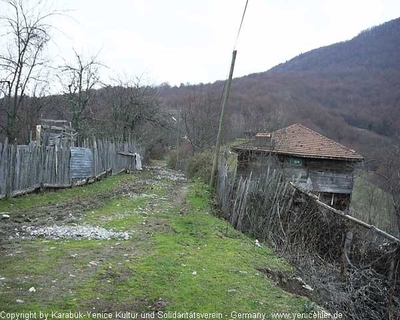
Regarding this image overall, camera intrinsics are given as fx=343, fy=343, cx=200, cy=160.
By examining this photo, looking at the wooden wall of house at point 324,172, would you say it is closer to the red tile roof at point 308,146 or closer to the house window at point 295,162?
the house window at point 295,162

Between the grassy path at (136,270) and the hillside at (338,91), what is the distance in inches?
1212

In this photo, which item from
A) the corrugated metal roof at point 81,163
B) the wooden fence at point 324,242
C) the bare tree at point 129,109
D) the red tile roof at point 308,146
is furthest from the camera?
the bare tree at point 129,109

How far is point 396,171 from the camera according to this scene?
2178 cm

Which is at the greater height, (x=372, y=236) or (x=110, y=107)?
(x=110, y=107)

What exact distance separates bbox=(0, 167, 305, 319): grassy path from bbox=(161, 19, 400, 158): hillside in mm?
30794

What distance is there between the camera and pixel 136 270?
189 inches

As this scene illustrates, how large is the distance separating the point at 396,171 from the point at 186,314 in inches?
869

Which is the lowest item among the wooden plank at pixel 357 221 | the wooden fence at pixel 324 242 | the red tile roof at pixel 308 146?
the wooden fence at pixel 324 242

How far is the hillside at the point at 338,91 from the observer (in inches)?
1953

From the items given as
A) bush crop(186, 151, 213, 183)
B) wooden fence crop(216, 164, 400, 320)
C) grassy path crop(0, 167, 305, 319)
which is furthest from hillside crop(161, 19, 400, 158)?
grassy path crop(0, 167, 305, 319)

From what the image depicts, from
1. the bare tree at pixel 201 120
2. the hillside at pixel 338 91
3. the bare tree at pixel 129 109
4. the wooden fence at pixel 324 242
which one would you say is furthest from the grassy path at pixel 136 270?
the hillside at pixel 338 91

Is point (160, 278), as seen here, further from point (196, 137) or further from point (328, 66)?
point (328, 66)

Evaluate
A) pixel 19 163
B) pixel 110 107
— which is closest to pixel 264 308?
pixel 19 163

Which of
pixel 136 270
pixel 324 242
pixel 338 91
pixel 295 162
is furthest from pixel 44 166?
pixel 338 91
